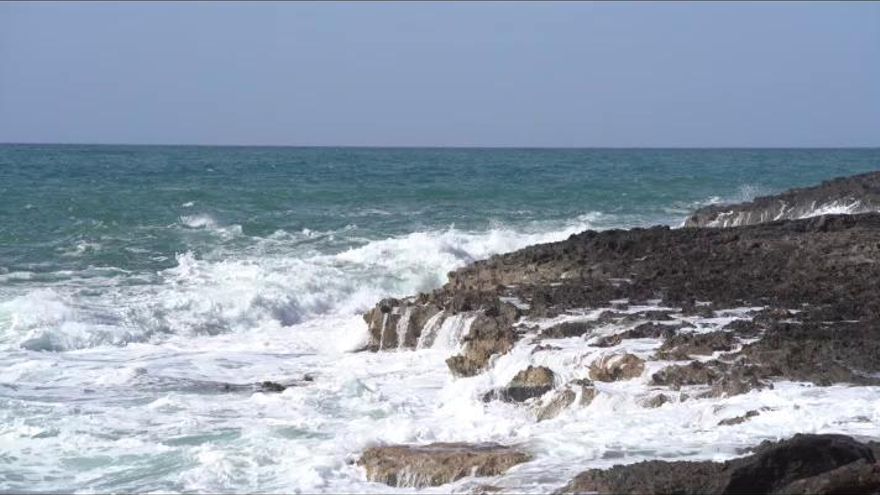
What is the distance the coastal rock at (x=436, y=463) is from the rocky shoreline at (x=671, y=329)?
0.02 m

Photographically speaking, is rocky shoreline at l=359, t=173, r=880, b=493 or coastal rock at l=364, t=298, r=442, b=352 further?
coastal rock at l=364, t=298, r=442, b=352

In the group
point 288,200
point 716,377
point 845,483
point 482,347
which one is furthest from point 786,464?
point 288,200

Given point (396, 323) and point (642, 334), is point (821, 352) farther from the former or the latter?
point (396, 323)

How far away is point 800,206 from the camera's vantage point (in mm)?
29000

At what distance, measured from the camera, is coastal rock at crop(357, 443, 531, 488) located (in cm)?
1107

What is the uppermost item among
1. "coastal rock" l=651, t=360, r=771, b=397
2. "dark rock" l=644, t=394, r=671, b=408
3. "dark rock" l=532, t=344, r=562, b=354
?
"coastal rock" l=651, t=360, r=771, b=397

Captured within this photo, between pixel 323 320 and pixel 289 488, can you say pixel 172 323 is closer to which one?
pixel 323 320

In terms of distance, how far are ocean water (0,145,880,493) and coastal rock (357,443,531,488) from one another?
0.54 feet

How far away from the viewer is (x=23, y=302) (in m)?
23.0

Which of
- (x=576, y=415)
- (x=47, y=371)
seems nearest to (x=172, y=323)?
(x=47, y=371)

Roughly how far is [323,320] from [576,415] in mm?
10499

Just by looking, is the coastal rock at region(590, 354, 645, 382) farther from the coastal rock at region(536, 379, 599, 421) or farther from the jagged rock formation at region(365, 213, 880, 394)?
the coastal rock at region(536, 379, 599, 421)

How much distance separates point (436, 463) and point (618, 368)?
12.5 ft

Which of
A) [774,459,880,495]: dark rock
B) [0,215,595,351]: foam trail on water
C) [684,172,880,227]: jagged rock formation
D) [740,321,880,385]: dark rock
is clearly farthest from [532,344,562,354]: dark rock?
[684,172,880,227]: jagged rock formation
